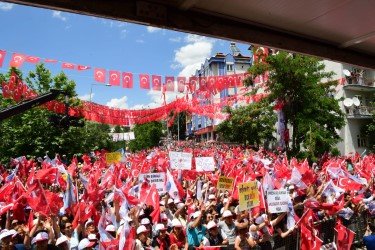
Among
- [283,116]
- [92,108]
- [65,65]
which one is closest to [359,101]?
[283,116]

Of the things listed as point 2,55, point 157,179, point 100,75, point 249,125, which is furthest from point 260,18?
point 249,125

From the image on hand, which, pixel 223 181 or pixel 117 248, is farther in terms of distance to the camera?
pixel 223 181

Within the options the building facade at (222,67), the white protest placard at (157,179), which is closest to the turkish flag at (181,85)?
the white protest placard at (157,179)

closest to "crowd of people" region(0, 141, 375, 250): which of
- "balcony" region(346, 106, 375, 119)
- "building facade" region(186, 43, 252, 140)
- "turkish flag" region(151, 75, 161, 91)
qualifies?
"turkish flag" region(151, 75, 161, 91)

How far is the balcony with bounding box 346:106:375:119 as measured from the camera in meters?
34.4

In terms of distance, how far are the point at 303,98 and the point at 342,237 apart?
61.1ft

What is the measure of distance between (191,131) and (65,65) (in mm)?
→ 70030

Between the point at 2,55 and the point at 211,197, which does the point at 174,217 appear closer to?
the point at 211,197

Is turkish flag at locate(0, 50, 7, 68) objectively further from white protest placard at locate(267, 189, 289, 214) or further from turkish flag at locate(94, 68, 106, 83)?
white protest placard at locate(267, 189, 289, 214)

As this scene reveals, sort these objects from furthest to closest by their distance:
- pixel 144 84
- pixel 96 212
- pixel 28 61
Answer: pixel 144 84 → pixel 28 61 → pixel 96 212

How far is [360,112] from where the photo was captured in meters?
35.1

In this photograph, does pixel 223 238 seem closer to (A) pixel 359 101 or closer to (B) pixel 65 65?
(B) pixel 65 65

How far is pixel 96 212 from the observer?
7848 mm

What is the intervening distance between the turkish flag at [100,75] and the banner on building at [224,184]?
29.4 feet
